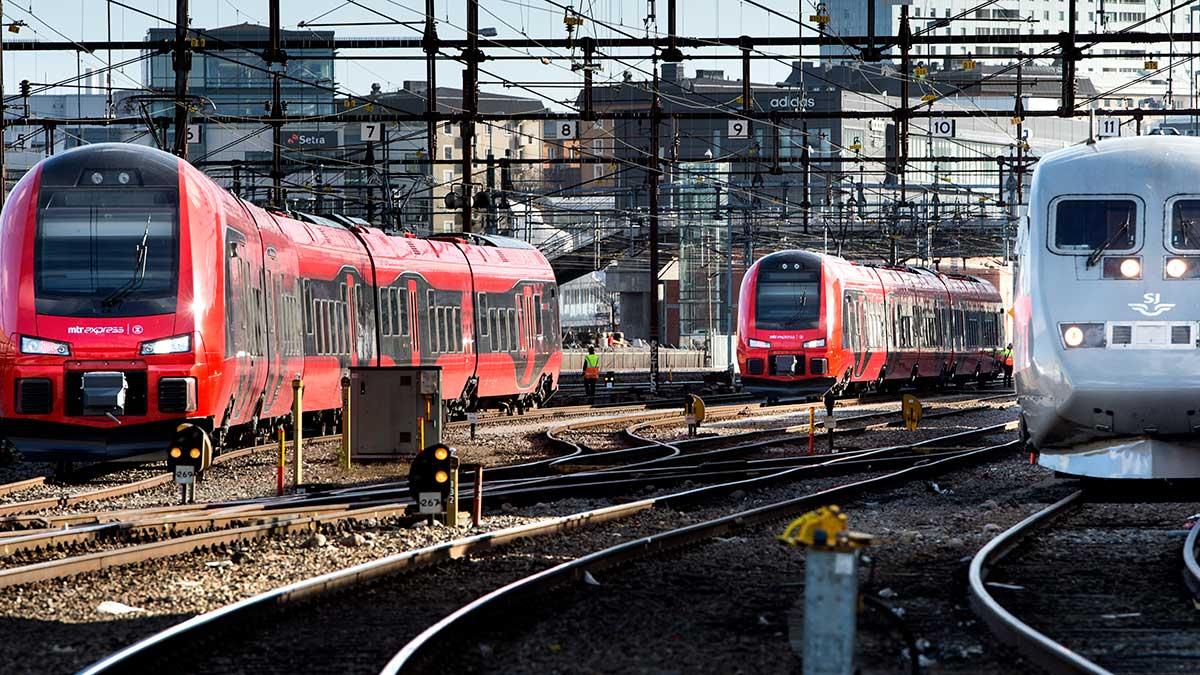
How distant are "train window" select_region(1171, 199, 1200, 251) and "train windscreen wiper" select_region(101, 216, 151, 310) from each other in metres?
9.97

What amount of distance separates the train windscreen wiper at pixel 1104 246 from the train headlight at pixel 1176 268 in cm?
49

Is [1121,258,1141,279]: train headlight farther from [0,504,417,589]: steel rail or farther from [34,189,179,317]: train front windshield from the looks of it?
[34,189,179,317]: train front windshield

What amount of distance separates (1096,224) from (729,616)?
7.04m

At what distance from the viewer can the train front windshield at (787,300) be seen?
4050cm

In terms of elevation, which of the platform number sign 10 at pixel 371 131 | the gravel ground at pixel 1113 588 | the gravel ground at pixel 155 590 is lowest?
the gravel ground at pixel 1113 588

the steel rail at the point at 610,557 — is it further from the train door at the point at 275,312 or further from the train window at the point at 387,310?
the train window at the point at 387,310

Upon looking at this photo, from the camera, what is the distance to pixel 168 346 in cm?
1906

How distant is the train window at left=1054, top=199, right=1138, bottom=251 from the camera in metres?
16.0

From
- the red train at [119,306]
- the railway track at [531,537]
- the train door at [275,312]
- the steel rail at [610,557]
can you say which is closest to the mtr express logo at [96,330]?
the red train at [119,306]

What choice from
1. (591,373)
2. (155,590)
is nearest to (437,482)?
(155,590)

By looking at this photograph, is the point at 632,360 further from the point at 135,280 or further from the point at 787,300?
the point at 135,280

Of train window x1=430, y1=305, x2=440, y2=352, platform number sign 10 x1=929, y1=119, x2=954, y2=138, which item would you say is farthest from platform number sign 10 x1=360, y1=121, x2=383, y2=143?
platform number sign 10 x1=929, y1=119, x2=954, y2=138

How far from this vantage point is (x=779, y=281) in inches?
1610

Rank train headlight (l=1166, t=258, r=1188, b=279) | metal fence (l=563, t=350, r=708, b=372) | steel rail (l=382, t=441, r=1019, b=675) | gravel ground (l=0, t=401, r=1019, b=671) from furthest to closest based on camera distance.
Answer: metal fence (l=563, t=350, r=708, b=372)
train headlight (l=1166, t=258, r=1188, b=279)
gravel ground (l=0, t=401, r=1019, b=671)
steel rail (l=382, t=441, r=1019, b=675)
